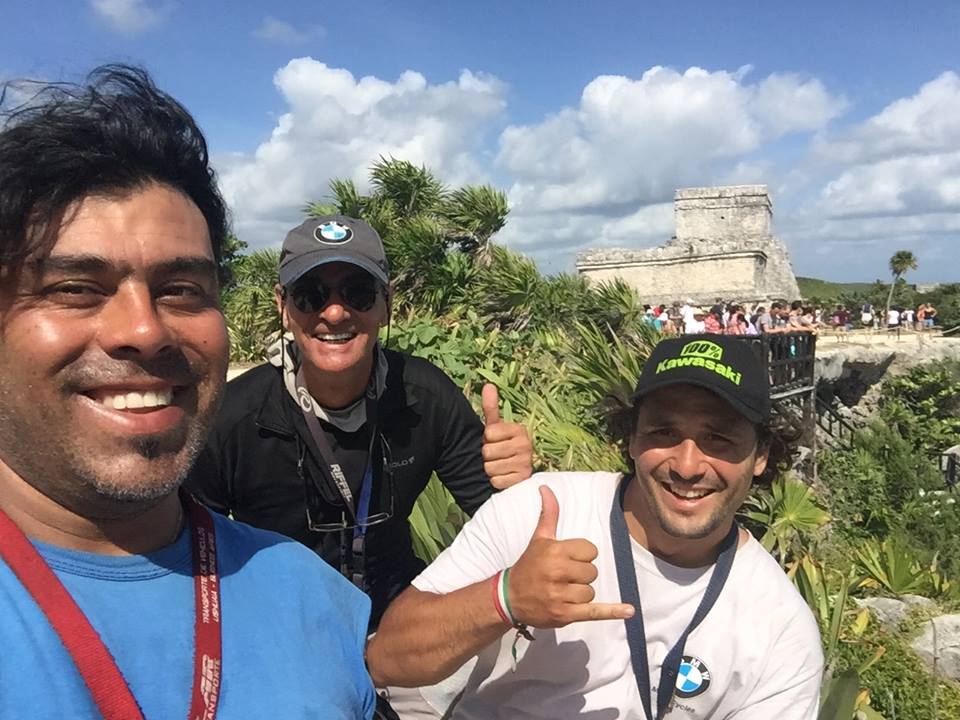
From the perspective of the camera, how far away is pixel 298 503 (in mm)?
2182

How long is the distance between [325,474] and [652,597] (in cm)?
102

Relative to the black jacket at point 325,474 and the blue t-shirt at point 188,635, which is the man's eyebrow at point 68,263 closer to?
the blue t-shirt at point 188,635

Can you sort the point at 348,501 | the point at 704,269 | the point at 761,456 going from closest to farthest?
1. the point at 761,456
2. the point at 348,501
3. the point at 704,269

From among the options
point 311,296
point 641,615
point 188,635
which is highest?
point 311,296

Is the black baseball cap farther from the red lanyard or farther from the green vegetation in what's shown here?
the red lanyard

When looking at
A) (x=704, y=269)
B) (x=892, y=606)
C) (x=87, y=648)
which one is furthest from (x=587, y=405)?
(x=704, y=269)

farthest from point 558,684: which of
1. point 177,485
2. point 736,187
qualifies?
point 736,187

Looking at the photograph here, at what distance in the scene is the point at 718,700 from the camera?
1.75 meters

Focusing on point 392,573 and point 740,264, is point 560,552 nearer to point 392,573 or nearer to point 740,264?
point 392,573

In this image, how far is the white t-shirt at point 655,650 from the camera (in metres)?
1.72

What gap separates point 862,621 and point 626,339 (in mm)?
2981

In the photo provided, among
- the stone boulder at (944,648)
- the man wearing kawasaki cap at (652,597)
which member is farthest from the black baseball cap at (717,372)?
the stone boulder at (944,648)

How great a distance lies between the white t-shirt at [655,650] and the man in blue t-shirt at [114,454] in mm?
683

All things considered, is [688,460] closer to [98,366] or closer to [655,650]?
[655,650]
